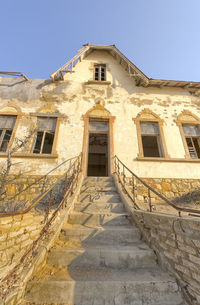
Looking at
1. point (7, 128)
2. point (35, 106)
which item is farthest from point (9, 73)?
point (7, 128)

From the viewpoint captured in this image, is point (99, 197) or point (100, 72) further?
point (100, 72)

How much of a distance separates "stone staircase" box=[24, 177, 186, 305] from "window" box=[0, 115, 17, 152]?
6584 mm

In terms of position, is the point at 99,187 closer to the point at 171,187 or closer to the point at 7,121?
the point at 171,187

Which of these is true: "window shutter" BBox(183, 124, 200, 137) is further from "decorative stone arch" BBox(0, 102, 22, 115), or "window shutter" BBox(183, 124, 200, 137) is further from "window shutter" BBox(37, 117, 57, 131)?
"decorative stone arch" BBox(0, 102, 22, 115)

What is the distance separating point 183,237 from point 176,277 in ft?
2.14

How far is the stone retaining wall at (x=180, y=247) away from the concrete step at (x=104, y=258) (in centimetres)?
29

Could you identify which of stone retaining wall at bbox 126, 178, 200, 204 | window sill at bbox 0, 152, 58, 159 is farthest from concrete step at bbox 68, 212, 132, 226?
window sill at bbox 0, 152, 58, 159

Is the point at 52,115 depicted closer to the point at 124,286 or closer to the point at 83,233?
the point at 83,233

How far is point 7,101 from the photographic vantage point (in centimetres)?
854

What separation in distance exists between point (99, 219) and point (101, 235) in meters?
0.60


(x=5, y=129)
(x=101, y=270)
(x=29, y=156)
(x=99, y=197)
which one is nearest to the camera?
(x=101, y=270)

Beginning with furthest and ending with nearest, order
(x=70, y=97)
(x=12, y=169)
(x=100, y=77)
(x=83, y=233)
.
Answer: (x=100, y=77) < (x=70, y=97) < (x=12, y=169) < (x=83, y=233)

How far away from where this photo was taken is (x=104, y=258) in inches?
104

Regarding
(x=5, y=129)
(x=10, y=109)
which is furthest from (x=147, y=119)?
(x=5, y=129)
